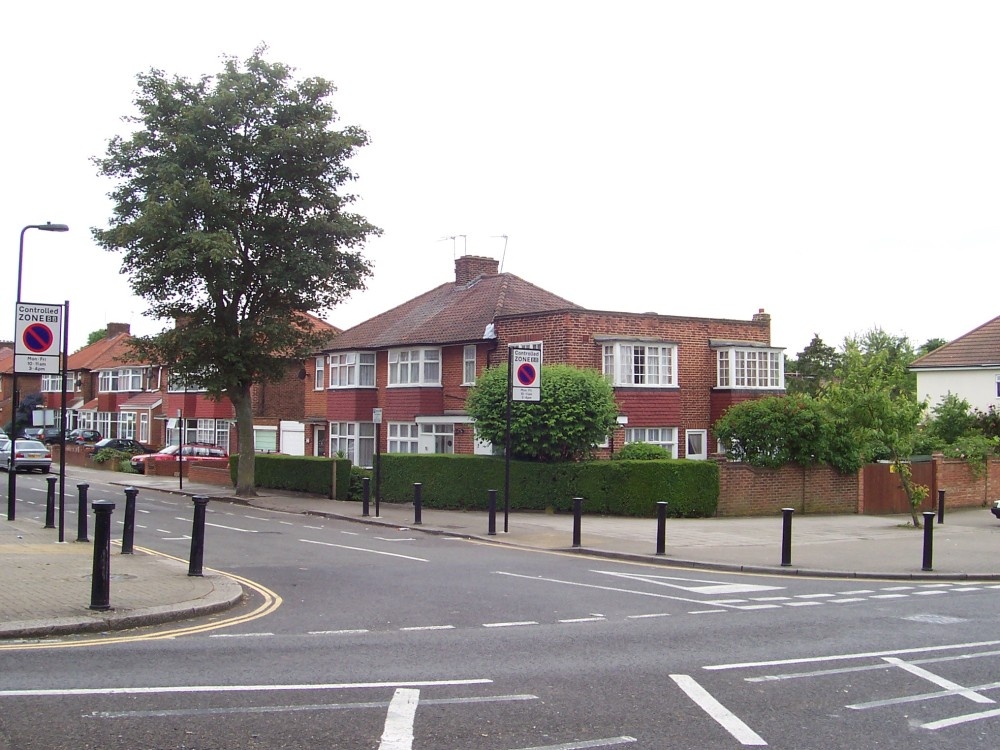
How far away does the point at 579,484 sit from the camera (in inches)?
1054

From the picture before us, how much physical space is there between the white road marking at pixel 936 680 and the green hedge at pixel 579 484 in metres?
17.1

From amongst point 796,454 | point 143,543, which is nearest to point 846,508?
point 796,454

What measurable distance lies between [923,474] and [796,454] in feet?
15.8

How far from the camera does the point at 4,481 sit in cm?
3928

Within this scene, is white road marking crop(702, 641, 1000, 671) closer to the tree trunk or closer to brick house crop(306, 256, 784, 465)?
brick house crop(306, 256, 784, 465)

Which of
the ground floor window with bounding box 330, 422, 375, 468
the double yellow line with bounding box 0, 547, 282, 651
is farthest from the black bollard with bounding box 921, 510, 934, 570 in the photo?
the ground floor window with bounding box 330, 422, 375, 468

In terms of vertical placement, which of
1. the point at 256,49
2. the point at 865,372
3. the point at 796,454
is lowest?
the point at 796,454

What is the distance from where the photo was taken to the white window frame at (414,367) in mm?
36219

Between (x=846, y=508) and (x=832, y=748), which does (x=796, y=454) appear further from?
(x=832, y=748)

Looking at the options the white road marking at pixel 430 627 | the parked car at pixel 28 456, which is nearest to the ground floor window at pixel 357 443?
the parked car at pixel 28 456

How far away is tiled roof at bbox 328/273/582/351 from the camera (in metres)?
35.7

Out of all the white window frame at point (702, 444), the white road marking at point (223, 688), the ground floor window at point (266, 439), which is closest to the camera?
the white road marking at point (223, 688)

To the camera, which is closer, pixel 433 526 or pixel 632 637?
pixel 632 637

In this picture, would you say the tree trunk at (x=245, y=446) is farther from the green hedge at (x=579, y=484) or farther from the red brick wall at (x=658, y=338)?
the red brick wall at (x=658, y=338)
